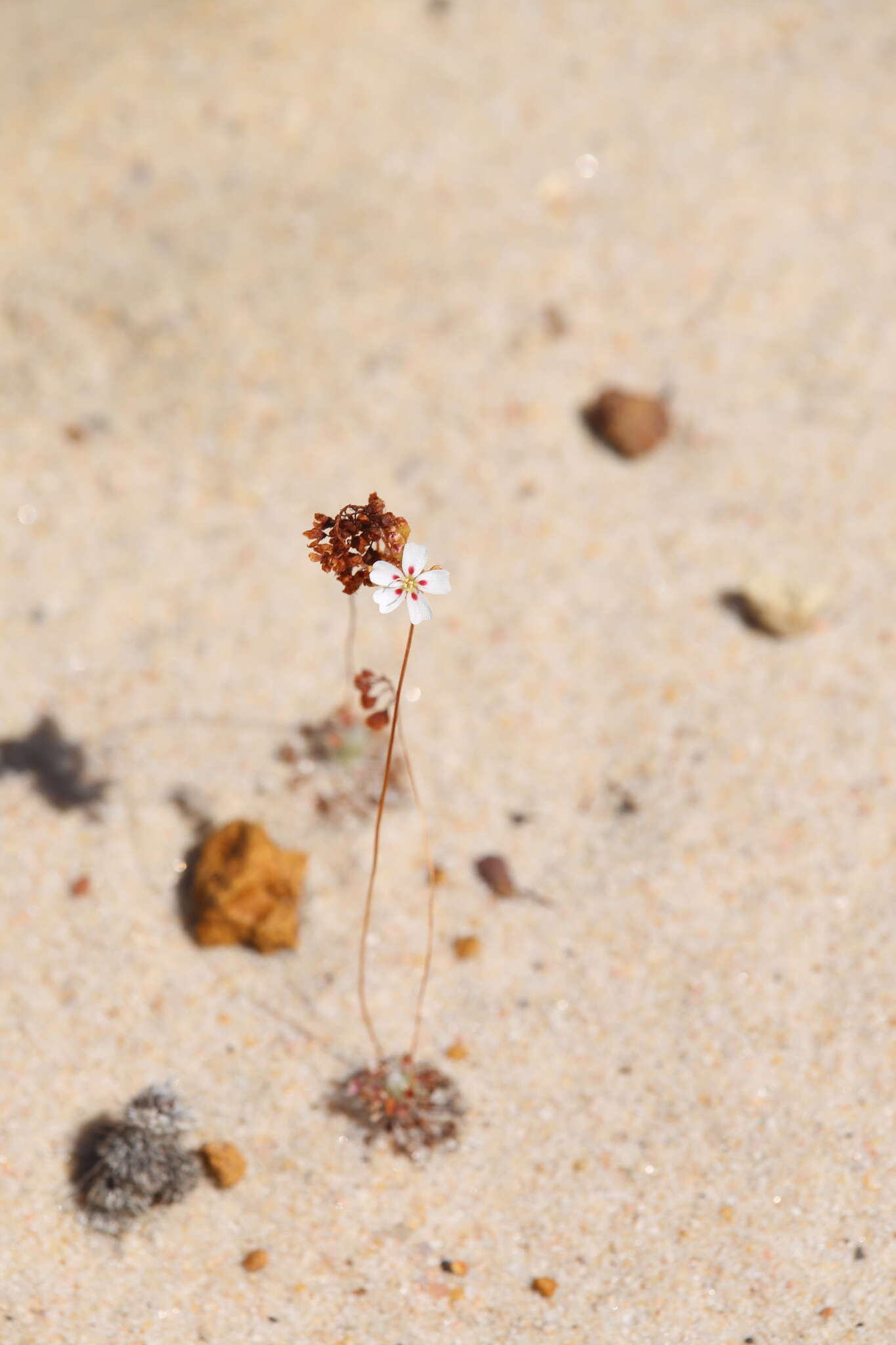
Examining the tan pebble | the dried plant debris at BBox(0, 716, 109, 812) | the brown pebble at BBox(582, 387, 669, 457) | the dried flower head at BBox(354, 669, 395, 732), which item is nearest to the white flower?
the dried flower head at BBox(354, 669, 395, 732)

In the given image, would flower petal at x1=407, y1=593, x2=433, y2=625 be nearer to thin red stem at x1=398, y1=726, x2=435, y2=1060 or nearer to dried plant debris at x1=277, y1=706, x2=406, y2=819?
thin red stem at x1=398, y1=726, x2=435, y2=1060

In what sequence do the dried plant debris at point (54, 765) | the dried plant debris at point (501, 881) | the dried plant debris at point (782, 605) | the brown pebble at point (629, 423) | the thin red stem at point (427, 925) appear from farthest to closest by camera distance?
1. the brown pebble at point (629, 423)
2. the dried plant debris at point (782, 605)
3. the dried plant debris at point (54, 765)
4. the dried plant debris at point (501, 881)
5. the thin red stem at point (427, 925)

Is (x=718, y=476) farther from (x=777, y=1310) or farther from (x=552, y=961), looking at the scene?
(x=777, y=1310)

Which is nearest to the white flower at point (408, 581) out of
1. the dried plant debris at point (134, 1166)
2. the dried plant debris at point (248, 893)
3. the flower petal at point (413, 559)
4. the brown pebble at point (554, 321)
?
the flower petal at point (413, 559)

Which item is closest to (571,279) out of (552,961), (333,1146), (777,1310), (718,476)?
(718,476)

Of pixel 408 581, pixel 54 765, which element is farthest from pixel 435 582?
pixel 54 765

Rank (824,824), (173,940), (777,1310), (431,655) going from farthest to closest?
(431,655) → (824,824) → (173,940) → (777,1310)

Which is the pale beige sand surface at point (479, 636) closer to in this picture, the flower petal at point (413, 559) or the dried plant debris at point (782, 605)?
the dried plant debris at point (782, 605)
